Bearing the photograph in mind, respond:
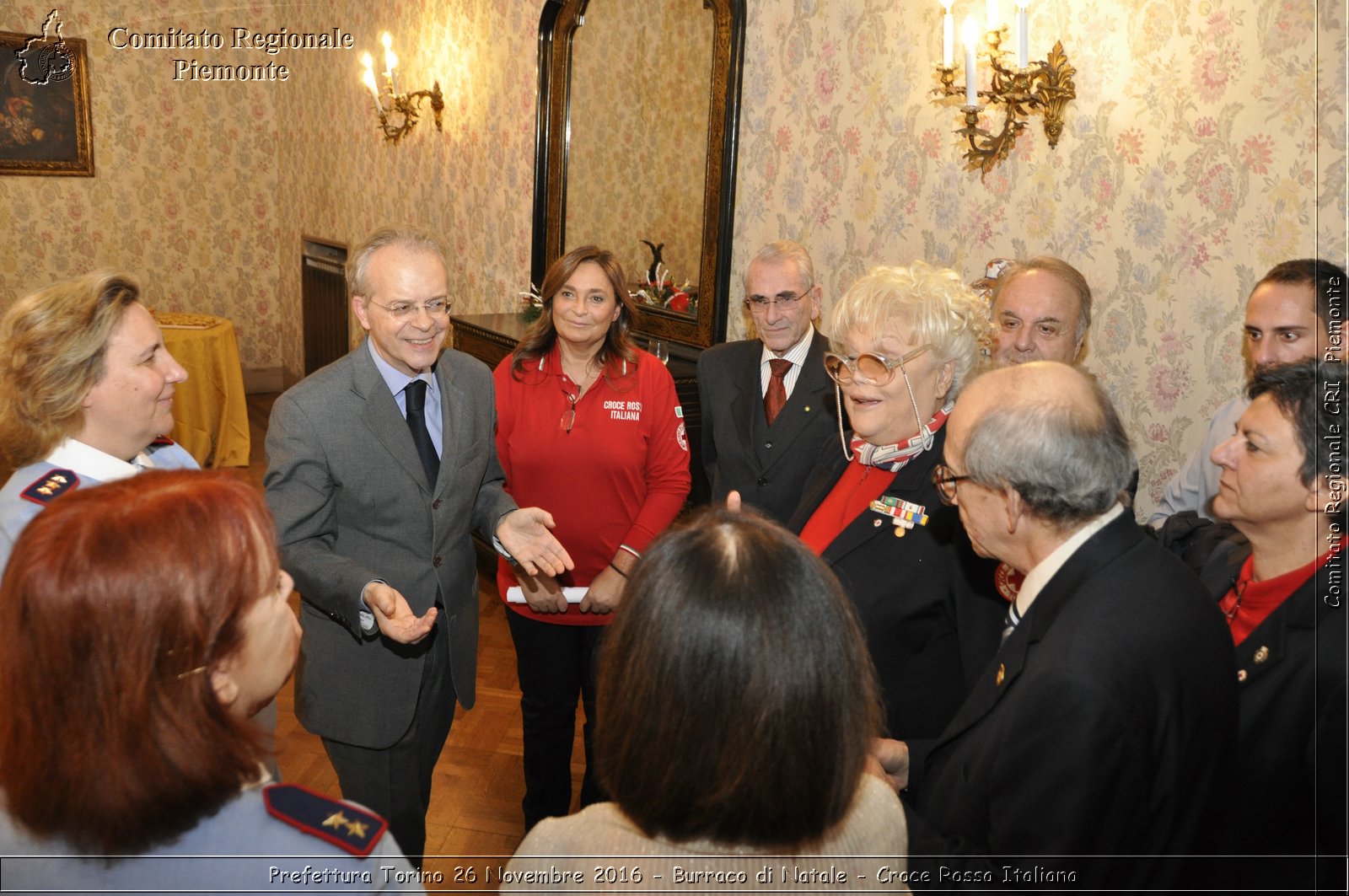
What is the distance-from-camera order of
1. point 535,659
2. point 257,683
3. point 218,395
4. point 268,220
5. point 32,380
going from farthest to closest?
point 268,220 < point 218,395 < point 535,659 < point 32,380 < point 257,683

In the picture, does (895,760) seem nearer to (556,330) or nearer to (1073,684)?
(1073,684)

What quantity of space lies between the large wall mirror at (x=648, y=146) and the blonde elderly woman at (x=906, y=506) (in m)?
2.37

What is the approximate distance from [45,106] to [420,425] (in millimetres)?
8025

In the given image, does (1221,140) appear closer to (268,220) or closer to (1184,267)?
(1184,267)

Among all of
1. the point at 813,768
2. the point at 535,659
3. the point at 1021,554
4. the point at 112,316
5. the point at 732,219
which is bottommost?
the point at 535,659

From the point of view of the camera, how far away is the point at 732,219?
14.7 feet

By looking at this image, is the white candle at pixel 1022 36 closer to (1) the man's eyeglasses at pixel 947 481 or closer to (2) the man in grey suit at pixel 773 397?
(2) the man in grey suit at pixel 773 397

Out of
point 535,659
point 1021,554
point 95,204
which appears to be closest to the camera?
point 1021,554

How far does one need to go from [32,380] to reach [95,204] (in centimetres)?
805

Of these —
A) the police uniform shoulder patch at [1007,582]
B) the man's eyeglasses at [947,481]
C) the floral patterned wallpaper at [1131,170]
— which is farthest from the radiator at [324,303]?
the man's eyeglasses at [947,481]

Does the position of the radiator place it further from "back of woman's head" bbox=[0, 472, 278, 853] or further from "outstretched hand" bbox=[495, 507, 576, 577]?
"back of woman's head" bbox=[0, 472, 278, 853]

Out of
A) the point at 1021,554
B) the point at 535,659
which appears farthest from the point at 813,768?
the point at 535,659

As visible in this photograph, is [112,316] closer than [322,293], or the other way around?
[112,316]

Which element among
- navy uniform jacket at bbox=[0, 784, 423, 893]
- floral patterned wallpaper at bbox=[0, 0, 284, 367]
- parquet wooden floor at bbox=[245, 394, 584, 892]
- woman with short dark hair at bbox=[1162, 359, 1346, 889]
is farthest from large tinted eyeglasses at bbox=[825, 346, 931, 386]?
floral patterned wallpaper at bbox=[0, 0, 284, 367]
